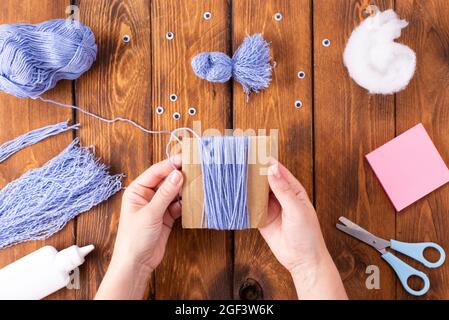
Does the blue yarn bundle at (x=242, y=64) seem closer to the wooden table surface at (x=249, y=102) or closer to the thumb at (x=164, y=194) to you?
the wooden table surface at (x=249, y=102)

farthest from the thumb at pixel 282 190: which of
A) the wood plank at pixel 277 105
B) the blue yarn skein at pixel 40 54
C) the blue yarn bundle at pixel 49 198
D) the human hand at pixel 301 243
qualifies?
the blue yarn skein at pixel 40 54

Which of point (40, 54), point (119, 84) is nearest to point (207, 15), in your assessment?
→ point (119, 84)

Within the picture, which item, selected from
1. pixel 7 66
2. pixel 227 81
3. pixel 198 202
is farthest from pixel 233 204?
pixel 7 66

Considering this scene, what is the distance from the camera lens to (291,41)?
1068mm

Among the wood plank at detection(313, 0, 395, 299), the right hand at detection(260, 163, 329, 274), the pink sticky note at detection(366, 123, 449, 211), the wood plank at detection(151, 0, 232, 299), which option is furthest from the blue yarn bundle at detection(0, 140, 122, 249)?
the pink sticky note at detection(366, 123, 449, 211)

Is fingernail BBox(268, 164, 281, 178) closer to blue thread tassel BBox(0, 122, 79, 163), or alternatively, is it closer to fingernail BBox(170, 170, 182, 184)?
fingernail BBox(170, 170, 182, 184)

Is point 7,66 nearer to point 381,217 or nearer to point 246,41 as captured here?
point 246,41

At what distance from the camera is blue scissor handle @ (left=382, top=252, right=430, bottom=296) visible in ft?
3.36

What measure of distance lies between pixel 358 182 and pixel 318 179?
10 cm

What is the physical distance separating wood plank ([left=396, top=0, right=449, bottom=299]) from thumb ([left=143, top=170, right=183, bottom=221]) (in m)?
0.54

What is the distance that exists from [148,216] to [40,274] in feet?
1.02

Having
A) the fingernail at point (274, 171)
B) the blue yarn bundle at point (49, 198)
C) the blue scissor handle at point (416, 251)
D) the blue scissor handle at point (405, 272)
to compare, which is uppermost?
the fingernail at point (274, 171)

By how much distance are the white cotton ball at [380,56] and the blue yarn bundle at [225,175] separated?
1.19 feet

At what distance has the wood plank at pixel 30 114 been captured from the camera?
3.49ft
